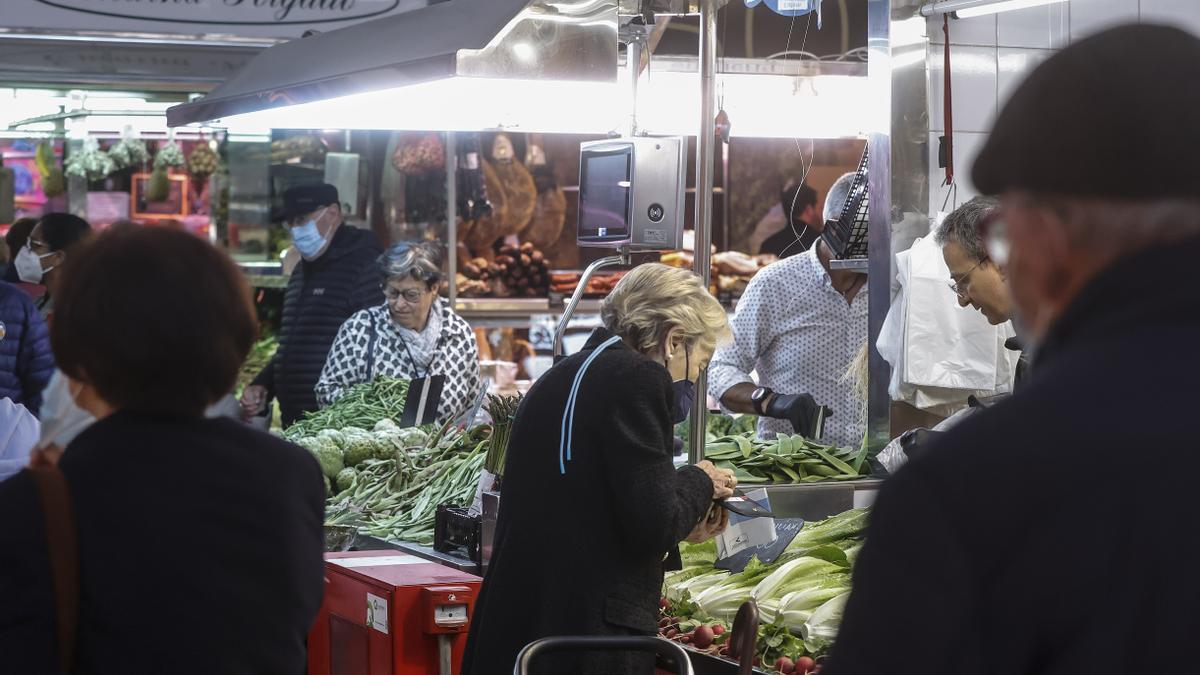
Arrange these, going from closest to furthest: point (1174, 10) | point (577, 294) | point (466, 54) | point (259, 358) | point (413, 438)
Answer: point (466, 54) → point (577, 294) → point (1174, 10) → point (413, 438) → point (259, 358)

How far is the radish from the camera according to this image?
147 inches

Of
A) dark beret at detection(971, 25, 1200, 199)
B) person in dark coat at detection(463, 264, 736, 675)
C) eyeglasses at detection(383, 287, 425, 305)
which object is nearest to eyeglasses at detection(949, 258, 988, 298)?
person in dark coat at detection(463, 264, 736, 675)

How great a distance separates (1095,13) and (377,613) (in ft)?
11.7

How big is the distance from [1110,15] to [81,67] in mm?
4538

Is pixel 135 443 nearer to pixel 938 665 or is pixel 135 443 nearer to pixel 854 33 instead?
pixel 938 665

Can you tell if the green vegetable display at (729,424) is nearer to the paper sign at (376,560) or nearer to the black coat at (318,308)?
the black coat at (318,308)

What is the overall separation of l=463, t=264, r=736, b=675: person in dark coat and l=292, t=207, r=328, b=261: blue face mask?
13.4ft

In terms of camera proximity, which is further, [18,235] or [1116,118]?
[18,235]

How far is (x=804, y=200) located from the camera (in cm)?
727

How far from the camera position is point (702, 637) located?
3730 mm

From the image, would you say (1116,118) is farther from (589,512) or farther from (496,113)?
(496,113)

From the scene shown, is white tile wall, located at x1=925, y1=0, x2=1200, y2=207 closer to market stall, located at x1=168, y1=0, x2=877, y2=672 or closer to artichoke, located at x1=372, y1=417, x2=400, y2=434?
market stall, located at x1=168, y1=0, x2=877, y2=672

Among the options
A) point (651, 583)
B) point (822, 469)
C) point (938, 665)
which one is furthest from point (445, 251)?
point (938, 665)

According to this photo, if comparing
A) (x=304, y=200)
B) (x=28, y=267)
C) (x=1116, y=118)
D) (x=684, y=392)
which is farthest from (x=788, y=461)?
(x=28, y=267)
